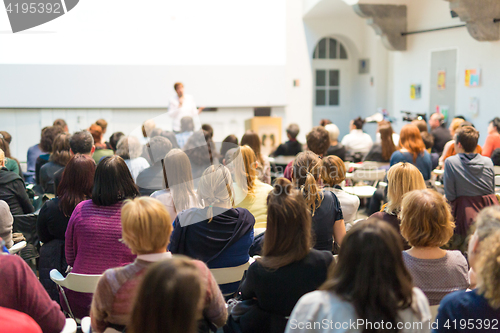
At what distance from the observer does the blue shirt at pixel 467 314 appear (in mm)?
1409

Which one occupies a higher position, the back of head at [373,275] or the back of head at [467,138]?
the back of head at [467,138]

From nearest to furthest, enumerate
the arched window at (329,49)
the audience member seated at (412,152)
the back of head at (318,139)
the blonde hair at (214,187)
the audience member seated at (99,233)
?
the audience member seated at (99,233), the blonde hair at (214,187), the back of head at (318,139), the audience member seated at (412,152), the arched window at (329,49)

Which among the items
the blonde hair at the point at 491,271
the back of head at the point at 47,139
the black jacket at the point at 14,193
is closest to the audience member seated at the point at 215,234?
the blonde hair at the point at 491,271

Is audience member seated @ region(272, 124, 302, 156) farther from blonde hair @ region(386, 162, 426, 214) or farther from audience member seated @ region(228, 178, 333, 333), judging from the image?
audience member seated @ region(228, 178, 333, 333)

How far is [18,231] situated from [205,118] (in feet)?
21.1

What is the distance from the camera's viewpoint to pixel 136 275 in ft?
5.63

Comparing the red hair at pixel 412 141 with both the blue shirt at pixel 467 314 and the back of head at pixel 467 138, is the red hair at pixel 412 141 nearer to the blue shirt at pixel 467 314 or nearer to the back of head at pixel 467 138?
the back of head at pixel 467 138

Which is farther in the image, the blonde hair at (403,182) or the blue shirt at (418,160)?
the blue shirt at (418,160)

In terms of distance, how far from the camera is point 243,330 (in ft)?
6.22

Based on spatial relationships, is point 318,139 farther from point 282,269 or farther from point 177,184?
point 282,269

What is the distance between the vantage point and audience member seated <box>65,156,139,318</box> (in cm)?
234

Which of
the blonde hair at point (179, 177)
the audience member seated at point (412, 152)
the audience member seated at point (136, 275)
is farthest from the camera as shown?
the audience member seated at point (412, 152)

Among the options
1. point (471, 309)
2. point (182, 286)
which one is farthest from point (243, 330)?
point (471, 309)

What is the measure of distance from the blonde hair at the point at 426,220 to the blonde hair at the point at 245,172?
129 cm
